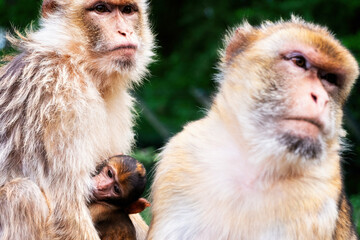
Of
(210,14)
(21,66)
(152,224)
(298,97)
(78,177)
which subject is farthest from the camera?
(210,14)

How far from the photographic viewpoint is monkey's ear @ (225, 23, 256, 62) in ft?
13.3

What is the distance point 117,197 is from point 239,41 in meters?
1.53

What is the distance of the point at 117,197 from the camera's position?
466cm

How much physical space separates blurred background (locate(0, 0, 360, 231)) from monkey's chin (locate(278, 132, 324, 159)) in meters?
5.12

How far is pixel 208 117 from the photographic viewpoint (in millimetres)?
4109

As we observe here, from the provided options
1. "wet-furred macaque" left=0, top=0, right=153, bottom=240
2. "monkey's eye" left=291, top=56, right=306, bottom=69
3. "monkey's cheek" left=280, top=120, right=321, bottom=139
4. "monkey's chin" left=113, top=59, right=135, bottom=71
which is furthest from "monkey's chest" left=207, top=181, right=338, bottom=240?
"monkey's chin" left=113, top=59, right=135, bottom=71

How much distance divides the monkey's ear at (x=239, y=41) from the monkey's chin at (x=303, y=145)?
823 mm

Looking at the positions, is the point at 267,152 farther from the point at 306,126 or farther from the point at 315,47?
the point at 315,47

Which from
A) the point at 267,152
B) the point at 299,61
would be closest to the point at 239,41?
the point at 299,61

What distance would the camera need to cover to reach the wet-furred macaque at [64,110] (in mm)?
4359

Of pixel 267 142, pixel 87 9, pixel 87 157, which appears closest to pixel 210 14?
pixel 87 9

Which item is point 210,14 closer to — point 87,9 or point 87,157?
point 87,9

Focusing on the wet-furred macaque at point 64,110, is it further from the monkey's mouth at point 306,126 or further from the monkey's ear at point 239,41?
the monkey's mouth at point 306,126

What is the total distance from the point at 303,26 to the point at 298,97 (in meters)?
0.74
